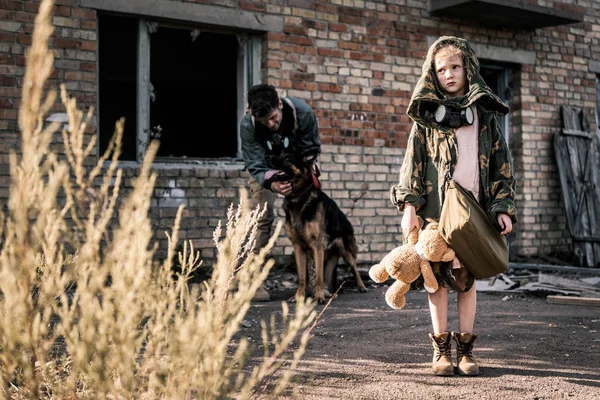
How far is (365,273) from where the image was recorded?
777cm

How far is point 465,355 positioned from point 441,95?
130 centimetres

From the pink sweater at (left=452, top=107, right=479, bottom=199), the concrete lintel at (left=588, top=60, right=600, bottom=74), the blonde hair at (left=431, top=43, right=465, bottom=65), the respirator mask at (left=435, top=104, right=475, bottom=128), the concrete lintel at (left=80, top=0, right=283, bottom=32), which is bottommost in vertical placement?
the pink sweater at (left=452, top=107, right=479, bottom=199)

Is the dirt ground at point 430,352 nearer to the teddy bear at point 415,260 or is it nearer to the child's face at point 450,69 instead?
the teddy bear at point 415,260

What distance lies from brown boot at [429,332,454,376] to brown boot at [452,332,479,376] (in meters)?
0.05

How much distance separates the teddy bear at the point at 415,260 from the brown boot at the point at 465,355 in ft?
0.93

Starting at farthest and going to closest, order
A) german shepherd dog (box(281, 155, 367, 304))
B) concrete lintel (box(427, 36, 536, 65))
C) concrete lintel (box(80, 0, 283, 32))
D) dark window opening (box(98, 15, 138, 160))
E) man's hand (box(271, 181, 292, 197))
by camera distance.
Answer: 1. dark window opening (box(98, 15, 138, 160))
2. concrete lintel (box(427, 36, 536, 65))
3. concrete lintel (box(80, 0, 283, 32))
4. german shepherd dog (box(281, 155, 367, 304))
5. man's hand (box(271, 181, 292, 197))

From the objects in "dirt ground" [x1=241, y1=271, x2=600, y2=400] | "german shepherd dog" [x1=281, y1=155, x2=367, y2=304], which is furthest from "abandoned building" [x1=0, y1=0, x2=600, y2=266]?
"dirt ground" [x1=241, y1=271, x2=600, y2=400]

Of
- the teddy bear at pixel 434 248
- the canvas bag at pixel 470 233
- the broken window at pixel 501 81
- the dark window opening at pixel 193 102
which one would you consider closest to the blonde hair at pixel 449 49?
the canvas bag at pixel 470 233

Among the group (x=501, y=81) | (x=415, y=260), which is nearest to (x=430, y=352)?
(x=415, y=260)

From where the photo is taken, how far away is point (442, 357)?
11.6 feet

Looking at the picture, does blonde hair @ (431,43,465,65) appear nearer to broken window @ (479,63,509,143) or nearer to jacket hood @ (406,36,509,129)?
jacket hood @ (406,36,509,129)

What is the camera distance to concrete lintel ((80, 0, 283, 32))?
703cm

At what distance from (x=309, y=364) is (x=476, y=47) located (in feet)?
22.0

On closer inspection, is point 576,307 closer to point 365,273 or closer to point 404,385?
point 365,273
